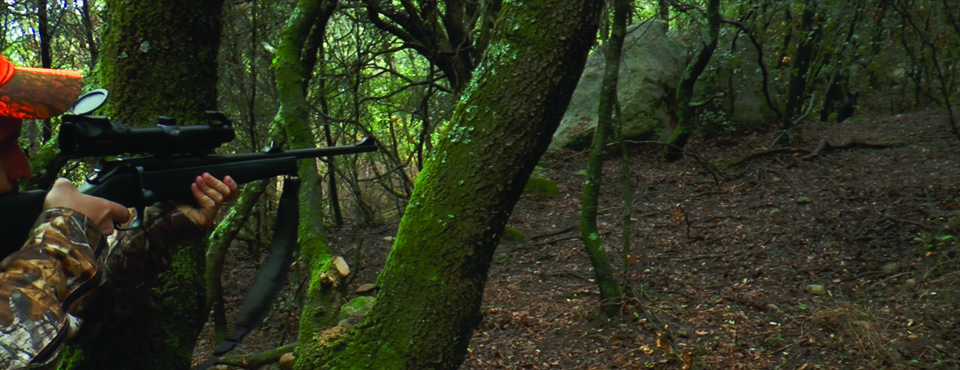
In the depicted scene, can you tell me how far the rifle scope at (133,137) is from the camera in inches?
73.0

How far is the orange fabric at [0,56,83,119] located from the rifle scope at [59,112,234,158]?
0.05 metres

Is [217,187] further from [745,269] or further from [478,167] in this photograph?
[745,269]

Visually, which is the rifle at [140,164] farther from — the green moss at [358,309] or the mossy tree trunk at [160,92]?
the green moss at [358,309]

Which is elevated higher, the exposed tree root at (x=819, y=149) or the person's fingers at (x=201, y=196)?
the person's fingers at (x=201, y=196)

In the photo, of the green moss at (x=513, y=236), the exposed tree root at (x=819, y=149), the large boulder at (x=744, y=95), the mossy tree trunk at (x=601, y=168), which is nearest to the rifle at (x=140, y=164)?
the mossy tree trunk at (x=601, y=168)

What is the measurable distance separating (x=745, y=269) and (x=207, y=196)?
17.6 feet

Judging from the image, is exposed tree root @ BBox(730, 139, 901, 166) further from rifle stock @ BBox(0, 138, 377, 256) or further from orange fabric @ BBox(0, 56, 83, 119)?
orange fabric @ BBox(0, 56, 83, 119)

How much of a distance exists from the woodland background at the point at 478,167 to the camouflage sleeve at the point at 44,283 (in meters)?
0.94

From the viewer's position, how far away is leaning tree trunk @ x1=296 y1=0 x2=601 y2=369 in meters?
2.50

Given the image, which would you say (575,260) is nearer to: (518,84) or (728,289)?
(728,289)

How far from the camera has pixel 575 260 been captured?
23.5 feet

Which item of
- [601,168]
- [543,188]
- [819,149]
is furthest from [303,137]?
[819,149]

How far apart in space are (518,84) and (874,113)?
14.9 m

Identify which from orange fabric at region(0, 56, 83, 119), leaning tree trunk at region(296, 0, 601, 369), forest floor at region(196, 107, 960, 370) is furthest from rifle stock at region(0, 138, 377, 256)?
forest floor at region(196, 107, 960, 370)
